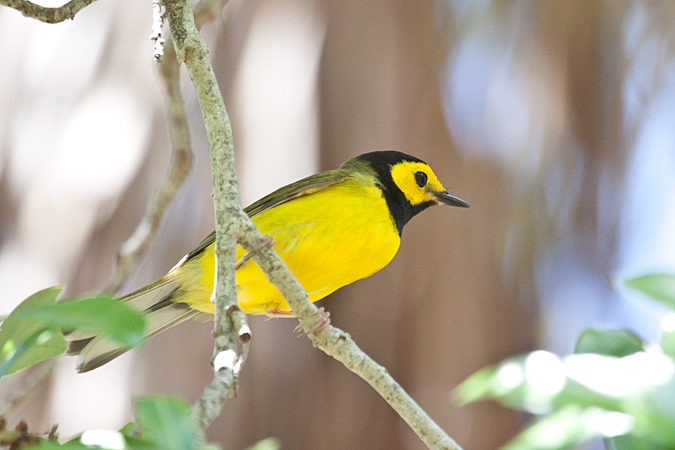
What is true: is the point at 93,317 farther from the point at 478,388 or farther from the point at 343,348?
the point at 343,348

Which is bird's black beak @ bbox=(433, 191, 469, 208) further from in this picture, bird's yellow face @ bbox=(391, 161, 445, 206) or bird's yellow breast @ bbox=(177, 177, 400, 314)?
bird's yellow breast @ bbox=(177, 177, 400, 314)

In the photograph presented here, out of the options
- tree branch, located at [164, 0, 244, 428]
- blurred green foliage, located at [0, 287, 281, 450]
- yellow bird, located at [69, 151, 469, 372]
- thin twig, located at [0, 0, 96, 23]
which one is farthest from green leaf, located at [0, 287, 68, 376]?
yellow bird, located at [69, 151, 469, 372]

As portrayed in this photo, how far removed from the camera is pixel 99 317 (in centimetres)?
67

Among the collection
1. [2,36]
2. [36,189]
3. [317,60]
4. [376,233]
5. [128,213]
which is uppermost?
[2,36]

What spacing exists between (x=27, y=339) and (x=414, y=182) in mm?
2232

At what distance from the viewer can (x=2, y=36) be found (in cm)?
375

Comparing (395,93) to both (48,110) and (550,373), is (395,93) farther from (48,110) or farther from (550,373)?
(550,373)

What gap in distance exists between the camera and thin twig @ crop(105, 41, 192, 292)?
2328mm

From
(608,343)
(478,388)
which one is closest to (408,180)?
(608,343)

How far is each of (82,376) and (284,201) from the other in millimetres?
1663

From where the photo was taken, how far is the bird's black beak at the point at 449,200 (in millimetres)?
2902

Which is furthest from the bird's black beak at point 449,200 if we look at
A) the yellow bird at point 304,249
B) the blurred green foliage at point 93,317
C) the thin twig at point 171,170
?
the blurred green foliage at point 93,317

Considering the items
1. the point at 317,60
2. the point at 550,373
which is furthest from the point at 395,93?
the point at 550,373

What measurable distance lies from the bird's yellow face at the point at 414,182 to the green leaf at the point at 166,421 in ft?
7.65
